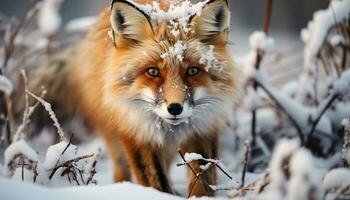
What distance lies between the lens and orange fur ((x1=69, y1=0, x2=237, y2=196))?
7.97 feet

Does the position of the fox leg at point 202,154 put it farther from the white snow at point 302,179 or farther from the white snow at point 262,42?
the white snow at point 302,179

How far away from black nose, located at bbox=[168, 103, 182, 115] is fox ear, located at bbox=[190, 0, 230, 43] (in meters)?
0.43

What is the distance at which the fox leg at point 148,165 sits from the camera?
277cm

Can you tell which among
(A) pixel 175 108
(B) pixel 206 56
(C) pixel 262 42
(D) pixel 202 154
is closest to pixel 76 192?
(A) pixel 175 108

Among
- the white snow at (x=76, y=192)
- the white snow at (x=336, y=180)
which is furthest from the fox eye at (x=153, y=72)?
the white snow at (x=336, y=180)

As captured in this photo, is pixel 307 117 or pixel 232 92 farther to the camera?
pixel 307 117

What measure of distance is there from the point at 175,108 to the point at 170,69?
0.22m

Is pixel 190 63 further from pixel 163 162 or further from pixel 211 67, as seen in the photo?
pixel 163 162

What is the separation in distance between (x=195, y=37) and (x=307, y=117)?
1314 mm

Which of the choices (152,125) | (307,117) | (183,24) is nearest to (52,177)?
(152,125)

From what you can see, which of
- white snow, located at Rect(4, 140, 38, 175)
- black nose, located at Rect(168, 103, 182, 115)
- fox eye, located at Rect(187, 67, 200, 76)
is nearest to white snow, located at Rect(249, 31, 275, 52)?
fox eye, located at Rect(187, 67, 200, 76)

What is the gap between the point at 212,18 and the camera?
253 centimetres

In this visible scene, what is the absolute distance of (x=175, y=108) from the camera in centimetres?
228

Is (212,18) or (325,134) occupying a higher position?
(212,18)
